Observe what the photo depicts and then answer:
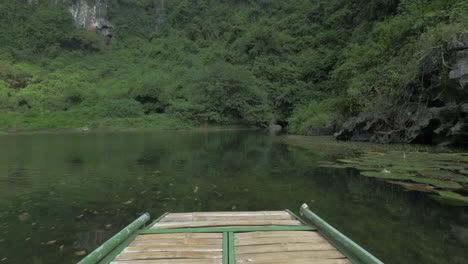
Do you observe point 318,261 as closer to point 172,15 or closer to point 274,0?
point 274,0

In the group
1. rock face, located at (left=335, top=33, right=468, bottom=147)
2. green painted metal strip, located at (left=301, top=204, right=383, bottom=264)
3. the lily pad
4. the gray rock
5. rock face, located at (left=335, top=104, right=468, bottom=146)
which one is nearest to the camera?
green painted metal strip, located at (left=301, top=204, right=383, bottom=264)

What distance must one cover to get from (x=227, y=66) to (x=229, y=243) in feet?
117

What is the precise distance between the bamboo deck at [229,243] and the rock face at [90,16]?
265 ft

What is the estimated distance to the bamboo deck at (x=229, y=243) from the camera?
231 centimetres

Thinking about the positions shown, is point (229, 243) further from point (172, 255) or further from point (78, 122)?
point (78, 122)

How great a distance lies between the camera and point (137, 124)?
35.4 m

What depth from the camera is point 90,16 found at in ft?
237

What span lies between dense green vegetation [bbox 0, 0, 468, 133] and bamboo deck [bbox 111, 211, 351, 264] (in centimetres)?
1108

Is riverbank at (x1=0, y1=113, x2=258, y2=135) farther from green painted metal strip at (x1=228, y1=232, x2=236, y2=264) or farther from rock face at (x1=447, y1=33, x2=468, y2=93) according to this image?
green painted metal strip at (x1=228, y1=232, x2=236, y2=264)

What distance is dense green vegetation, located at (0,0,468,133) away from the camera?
15984 millimetres

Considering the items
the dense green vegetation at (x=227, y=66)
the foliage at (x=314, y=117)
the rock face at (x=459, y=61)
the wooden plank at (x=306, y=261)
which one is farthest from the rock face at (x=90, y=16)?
the wooden plank at (x=306, y=261)

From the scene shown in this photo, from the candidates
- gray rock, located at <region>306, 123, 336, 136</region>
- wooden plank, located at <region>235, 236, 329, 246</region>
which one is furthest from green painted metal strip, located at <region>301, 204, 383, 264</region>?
gray rock, located at <region>306, 123, 336, 136</region>

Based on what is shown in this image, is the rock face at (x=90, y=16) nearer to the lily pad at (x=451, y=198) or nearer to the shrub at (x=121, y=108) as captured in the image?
the shrub at (x=121, y=108)

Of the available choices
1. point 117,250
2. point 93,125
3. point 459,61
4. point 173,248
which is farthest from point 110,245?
point 93,125
